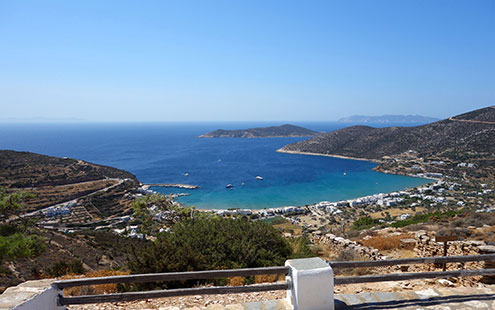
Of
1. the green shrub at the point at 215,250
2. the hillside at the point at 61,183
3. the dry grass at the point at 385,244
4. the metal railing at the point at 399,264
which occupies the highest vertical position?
the metal railing at the point at 399,264

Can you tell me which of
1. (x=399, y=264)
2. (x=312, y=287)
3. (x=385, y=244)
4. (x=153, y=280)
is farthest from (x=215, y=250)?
(x=385, y=244)

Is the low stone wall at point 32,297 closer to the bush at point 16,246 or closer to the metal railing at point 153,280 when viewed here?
the metal railing at point 153,280

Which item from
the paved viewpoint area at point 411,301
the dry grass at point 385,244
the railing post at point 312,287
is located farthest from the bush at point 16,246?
the dry grass at point 385,244

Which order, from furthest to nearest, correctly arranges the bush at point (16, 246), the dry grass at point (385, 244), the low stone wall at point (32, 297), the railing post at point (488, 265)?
1. the dry grass at point (385, 244)
2. the bush at point (16, 246)
3. the railing post at point (488, 265)
4. the low stone wall at point (32, 297)

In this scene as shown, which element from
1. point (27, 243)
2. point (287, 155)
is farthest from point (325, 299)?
point (287, 155)

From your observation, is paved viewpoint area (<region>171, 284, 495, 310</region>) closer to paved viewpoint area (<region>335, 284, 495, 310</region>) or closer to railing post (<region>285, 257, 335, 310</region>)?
paved viewpoint area (<region>335, 284, 495, 310</region>)

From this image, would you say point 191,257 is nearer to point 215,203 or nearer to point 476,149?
point 215,203

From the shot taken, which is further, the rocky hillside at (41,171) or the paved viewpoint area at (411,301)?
the rocky hillside at (41,171)

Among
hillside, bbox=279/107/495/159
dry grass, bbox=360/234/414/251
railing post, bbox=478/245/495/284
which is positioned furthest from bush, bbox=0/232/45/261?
hillside, bbox=279/107/495/159

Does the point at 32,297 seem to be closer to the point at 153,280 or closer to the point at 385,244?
the point at 153,280
